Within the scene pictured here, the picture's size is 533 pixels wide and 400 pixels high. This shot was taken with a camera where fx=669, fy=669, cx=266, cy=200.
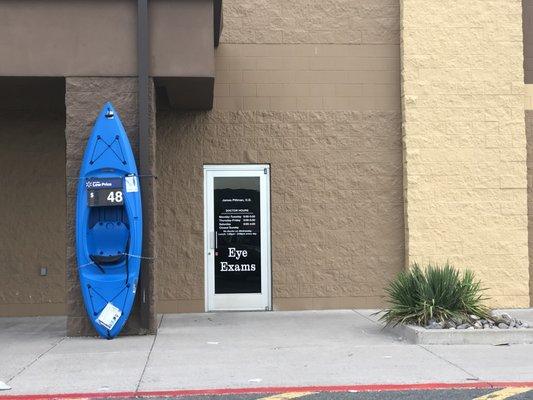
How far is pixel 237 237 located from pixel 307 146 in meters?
2.06

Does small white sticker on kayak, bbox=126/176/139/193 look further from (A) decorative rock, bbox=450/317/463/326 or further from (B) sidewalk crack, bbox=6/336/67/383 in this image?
(A) decorative rock, bbox=450/317/463/326

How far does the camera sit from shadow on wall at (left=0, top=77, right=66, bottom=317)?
38.0 ft

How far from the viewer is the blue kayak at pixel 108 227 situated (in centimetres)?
886

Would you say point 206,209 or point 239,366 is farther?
point 206,209

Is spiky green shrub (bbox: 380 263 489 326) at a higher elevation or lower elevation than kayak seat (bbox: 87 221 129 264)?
lower

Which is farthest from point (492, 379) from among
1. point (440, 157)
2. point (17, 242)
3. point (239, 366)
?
point (17, 242)

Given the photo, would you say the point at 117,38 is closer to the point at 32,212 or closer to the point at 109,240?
the point at 109,240

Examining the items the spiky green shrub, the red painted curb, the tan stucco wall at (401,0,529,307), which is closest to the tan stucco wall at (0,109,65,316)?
the red painted curb

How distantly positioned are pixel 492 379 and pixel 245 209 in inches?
240

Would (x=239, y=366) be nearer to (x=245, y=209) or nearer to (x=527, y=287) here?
(x=245, y=209)

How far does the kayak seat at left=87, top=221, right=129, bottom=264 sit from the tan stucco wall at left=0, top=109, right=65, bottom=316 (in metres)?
2.99

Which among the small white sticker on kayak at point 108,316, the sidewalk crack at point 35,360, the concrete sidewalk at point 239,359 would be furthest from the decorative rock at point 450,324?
the sidewalk crack at point 35,360

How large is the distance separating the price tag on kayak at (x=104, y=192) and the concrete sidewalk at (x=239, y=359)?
1.83m

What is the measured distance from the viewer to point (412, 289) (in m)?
9.52
